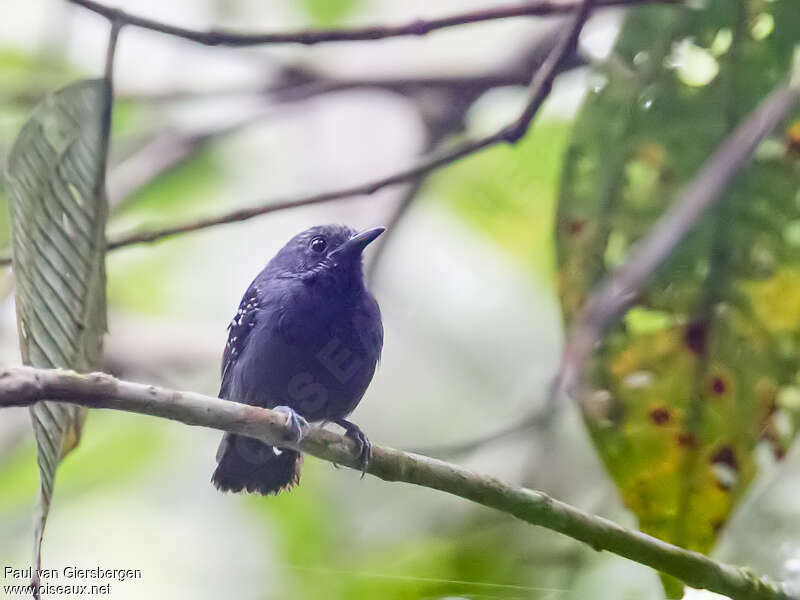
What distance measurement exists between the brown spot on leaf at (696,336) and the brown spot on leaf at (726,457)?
18cm

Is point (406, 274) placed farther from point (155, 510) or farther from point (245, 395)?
point (155, 510)

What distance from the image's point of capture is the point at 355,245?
4.80 feet

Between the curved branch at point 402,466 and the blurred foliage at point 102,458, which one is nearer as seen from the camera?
the curved branch at point 402,466

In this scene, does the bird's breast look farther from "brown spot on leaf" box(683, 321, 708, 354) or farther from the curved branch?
"brown spot on leaf" box(683, 321, 708, 354)

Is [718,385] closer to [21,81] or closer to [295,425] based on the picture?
[295,425]

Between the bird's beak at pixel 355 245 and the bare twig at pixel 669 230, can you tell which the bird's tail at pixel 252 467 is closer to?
the bird's beak at pixel 355 245

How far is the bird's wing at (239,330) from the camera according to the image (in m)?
1.41

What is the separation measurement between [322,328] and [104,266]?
36 cm

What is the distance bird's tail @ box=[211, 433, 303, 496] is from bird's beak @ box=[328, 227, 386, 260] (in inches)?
13.6

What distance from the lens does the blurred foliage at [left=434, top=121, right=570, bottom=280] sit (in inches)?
63.1

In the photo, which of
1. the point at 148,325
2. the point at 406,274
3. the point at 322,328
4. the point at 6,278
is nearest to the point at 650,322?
the point at 406,274

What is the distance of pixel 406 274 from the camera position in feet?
5.20

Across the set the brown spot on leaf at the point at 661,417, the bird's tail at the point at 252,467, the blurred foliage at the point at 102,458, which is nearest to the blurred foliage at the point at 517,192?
the brown spot on leaf at the point at 661,417

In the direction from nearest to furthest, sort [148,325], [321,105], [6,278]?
[6,278], [148,325], [321,105]
